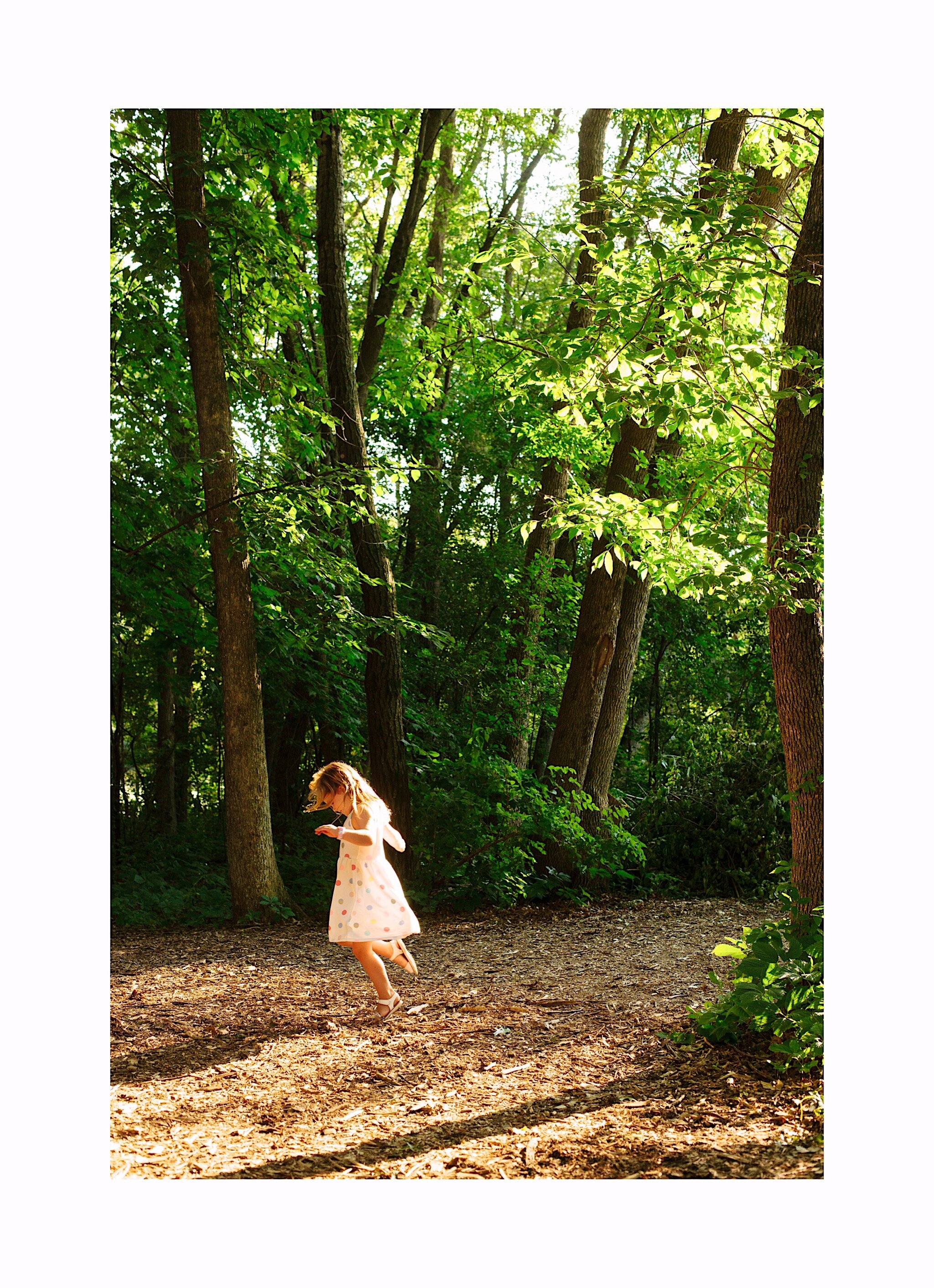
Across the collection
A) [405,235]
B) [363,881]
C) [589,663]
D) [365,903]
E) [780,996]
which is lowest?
[780,996]

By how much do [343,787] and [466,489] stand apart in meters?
8.19

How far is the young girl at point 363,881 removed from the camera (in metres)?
4.51

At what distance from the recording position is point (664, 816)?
32.7 ft

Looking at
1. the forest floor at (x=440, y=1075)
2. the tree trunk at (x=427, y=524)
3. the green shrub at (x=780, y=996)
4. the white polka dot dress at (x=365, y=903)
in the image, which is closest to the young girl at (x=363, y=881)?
the white polka dot dress at (x=365, y=903)

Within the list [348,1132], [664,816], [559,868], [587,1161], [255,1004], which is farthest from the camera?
[664,816]

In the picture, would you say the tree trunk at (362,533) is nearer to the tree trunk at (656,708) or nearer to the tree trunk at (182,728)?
the tree trunk at (182,728)

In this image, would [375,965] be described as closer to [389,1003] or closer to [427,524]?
[389,1003]

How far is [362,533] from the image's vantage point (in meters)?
8.16

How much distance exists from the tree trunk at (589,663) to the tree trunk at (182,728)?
426 cm

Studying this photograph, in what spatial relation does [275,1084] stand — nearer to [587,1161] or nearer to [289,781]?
[587,1161]

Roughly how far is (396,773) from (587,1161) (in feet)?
18.1

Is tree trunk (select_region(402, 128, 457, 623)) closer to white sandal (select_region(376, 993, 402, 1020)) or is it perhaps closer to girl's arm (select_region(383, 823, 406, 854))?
girl's arm (select_region(383, 823, 406, 854))

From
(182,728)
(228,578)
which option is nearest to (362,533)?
(228,578)
